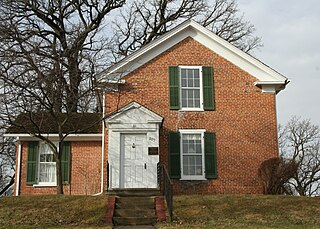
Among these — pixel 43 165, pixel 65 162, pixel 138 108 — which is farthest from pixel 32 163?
pixel 138 108

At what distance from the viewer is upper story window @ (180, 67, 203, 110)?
18.9 meters

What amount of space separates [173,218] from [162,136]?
5.53 meters

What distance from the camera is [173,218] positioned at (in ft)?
43.6

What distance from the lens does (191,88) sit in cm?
1894

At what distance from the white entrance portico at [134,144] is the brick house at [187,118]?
0.12 ft

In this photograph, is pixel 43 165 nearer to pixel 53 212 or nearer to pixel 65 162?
pixel 65 162

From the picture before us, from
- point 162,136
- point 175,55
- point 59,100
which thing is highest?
point 175,55

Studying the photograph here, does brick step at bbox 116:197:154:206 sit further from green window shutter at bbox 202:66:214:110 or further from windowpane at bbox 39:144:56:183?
windowpane at bbox 39:144:56:183

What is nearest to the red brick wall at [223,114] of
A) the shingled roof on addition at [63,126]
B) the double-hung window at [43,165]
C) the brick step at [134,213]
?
the shingled roof on addition at [63,126]

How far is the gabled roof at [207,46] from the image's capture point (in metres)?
18.9

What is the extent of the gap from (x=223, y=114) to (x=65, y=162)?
7.01 meters

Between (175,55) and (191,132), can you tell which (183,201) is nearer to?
(191,132)

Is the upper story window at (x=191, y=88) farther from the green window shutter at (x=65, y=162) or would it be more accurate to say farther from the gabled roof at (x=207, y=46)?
the green window shutter at (x=65, y=162)

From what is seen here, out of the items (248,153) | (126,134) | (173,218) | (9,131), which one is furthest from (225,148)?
(9,131)
